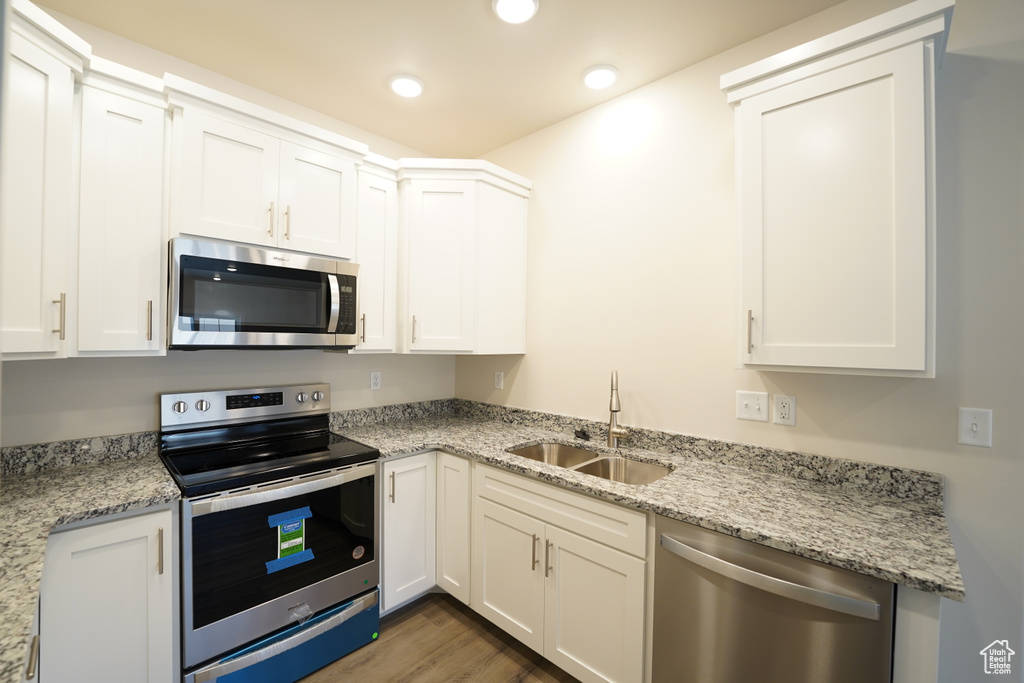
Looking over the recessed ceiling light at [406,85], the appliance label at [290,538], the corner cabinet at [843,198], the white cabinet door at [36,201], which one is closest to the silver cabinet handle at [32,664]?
the appliance label at [290,538]

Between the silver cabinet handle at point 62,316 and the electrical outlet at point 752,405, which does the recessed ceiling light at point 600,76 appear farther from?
the silver cabinet handle at point 62,316

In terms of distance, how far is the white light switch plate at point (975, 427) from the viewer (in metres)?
1.52

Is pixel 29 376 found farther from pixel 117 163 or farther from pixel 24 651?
pixel 24 651

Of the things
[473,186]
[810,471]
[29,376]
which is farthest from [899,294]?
[29,376]

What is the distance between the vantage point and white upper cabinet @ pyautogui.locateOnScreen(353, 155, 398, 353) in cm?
247

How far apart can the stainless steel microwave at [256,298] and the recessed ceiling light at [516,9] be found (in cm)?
124

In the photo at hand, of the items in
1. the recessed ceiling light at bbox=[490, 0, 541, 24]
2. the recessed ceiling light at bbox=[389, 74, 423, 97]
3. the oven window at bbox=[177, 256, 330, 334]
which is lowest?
the oven window at bbox=[177, 256, 330, 334]

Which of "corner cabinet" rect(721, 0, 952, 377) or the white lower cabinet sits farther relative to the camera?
the white lower cabinet

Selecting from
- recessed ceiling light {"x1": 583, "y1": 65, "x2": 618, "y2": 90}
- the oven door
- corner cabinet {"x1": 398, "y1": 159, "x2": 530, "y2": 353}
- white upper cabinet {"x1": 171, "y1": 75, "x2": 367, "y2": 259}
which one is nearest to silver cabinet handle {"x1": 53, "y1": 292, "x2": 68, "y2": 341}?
white upper cabinet {"x1": 171, "y1": 75, "x2": 367, "y2": 259}

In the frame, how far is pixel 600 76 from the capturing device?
2.25 meters

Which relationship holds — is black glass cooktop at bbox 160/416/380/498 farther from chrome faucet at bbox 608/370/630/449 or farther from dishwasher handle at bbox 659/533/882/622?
dishwasher handle at bbox 659/533/882/622

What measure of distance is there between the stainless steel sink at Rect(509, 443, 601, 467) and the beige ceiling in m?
1.77

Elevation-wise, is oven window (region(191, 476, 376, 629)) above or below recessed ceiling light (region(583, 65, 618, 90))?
below

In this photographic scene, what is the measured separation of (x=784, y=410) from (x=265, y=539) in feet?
6.72
